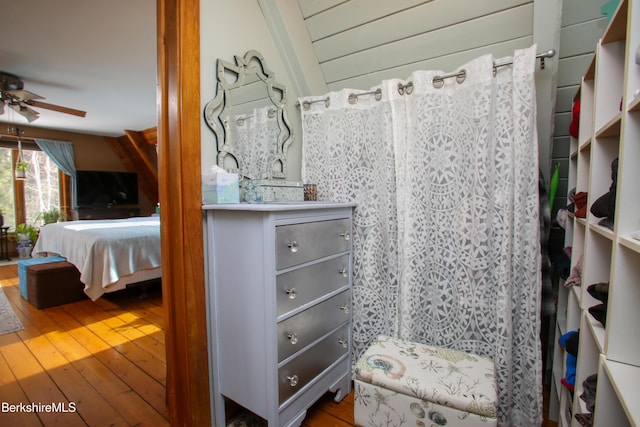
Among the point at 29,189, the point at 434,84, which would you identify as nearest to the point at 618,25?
the point at 434,84

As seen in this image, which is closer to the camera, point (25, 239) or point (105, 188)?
point (25, 239)

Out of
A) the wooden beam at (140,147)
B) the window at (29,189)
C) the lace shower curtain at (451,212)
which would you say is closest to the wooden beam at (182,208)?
the lace shower curtain at (451,212)

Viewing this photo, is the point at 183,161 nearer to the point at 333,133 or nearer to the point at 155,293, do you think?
the point at 333,133

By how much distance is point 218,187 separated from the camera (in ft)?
4.29

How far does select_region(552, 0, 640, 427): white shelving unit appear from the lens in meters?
0.65

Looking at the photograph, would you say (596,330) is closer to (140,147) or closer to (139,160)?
(140,147)

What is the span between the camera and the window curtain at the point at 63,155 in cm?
539

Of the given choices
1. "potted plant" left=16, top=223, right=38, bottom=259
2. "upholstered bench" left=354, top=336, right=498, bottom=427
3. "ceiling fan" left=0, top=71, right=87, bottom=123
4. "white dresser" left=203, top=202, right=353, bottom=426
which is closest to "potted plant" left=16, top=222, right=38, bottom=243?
"potted plant" left=16, top=223, right=38, bottom=259

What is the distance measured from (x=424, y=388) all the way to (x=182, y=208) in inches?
44.8

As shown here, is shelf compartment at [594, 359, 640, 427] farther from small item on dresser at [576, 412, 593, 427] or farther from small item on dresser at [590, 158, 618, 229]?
small item on dresser at [590, 158, 618, 229]

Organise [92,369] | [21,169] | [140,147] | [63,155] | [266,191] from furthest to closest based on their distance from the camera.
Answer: [140,147] < [63,155] < [21,169] < [92,369] < [266,191]

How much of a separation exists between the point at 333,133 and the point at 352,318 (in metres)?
1.06

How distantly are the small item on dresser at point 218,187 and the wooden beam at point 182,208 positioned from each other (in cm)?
4

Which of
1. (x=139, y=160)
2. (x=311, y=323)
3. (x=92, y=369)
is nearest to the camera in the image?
(x=311, y=323)
